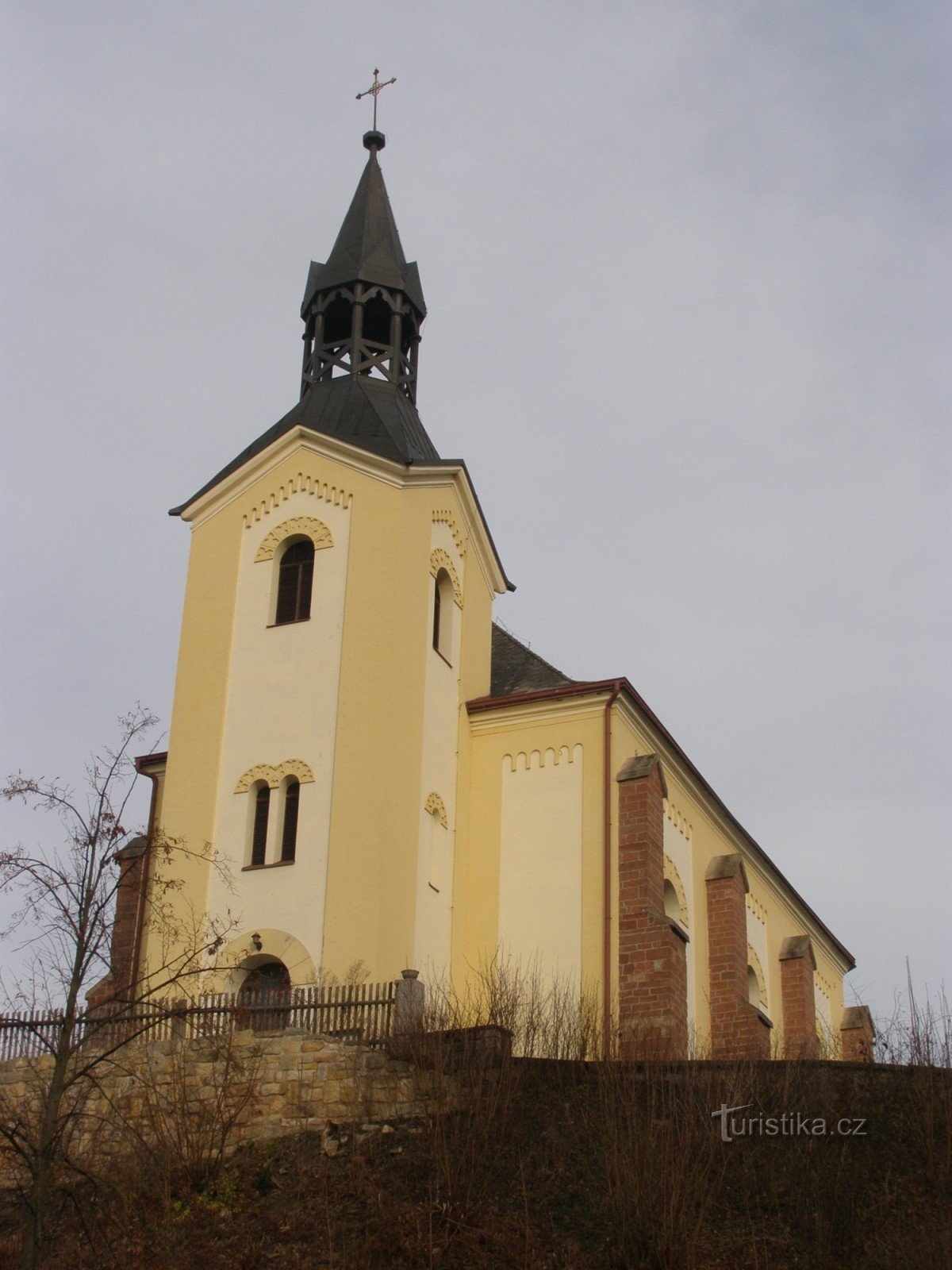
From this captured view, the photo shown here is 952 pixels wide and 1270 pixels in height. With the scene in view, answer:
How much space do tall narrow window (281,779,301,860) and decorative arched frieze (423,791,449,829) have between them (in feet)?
6.73

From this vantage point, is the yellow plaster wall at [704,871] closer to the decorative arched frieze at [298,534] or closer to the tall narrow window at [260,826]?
the tall narrow window at [260,826]

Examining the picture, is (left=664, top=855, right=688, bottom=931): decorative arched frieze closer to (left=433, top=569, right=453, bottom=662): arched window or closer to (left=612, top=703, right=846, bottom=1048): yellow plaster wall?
(left=612, top=703, right=846, bottom=1048): yellow plaster wall

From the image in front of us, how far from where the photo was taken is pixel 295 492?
27.6 meters

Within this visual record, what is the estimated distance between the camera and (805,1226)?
15.4 meters

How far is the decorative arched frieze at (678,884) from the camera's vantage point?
28.2 m

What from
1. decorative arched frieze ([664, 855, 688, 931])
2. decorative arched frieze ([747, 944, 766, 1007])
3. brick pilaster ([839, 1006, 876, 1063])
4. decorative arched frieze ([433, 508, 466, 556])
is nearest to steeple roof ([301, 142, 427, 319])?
decorative arched frieze ([433, 508, 466, 556])

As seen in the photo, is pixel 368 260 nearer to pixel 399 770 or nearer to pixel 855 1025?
pixel 399 770

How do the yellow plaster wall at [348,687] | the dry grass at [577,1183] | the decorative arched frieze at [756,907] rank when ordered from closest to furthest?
the dry grass at [577,1183]
the yellow plaster wall at [348,687]
the decorative arched frieze at [756,907]

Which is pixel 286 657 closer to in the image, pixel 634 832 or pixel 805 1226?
pixel 634 832

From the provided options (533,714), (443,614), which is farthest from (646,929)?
(443,614)

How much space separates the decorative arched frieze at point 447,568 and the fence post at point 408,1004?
8.74m

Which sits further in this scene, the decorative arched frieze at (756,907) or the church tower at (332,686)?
the decorative arched frieze at (756,907)

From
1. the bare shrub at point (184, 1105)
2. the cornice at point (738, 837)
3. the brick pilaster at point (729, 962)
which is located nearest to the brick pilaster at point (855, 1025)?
the cornice at point (738, 837)

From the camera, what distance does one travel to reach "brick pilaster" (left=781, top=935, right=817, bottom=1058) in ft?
114
